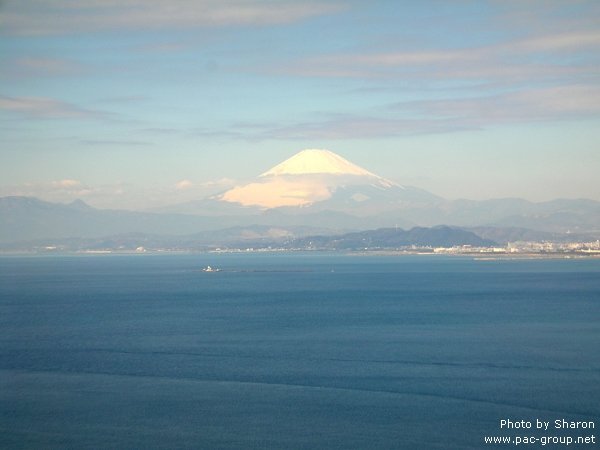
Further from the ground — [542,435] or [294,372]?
[294,372]

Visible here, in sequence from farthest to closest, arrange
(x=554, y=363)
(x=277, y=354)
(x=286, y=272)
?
(x=286, y=272)
(x=277, y=354)
(x=554, y=363)

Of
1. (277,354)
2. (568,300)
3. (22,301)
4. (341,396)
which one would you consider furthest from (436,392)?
(22,301)

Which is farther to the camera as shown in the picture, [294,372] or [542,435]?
[294,372]

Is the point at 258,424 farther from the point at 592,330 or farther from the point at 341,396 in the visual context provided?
the point at 592,330

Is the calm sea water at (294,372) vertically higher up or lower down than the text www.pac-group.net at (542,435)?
higher up

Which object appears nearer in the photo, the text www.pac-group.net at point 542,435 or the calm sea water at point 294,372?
the text www.pac-group.net at point 542,435
